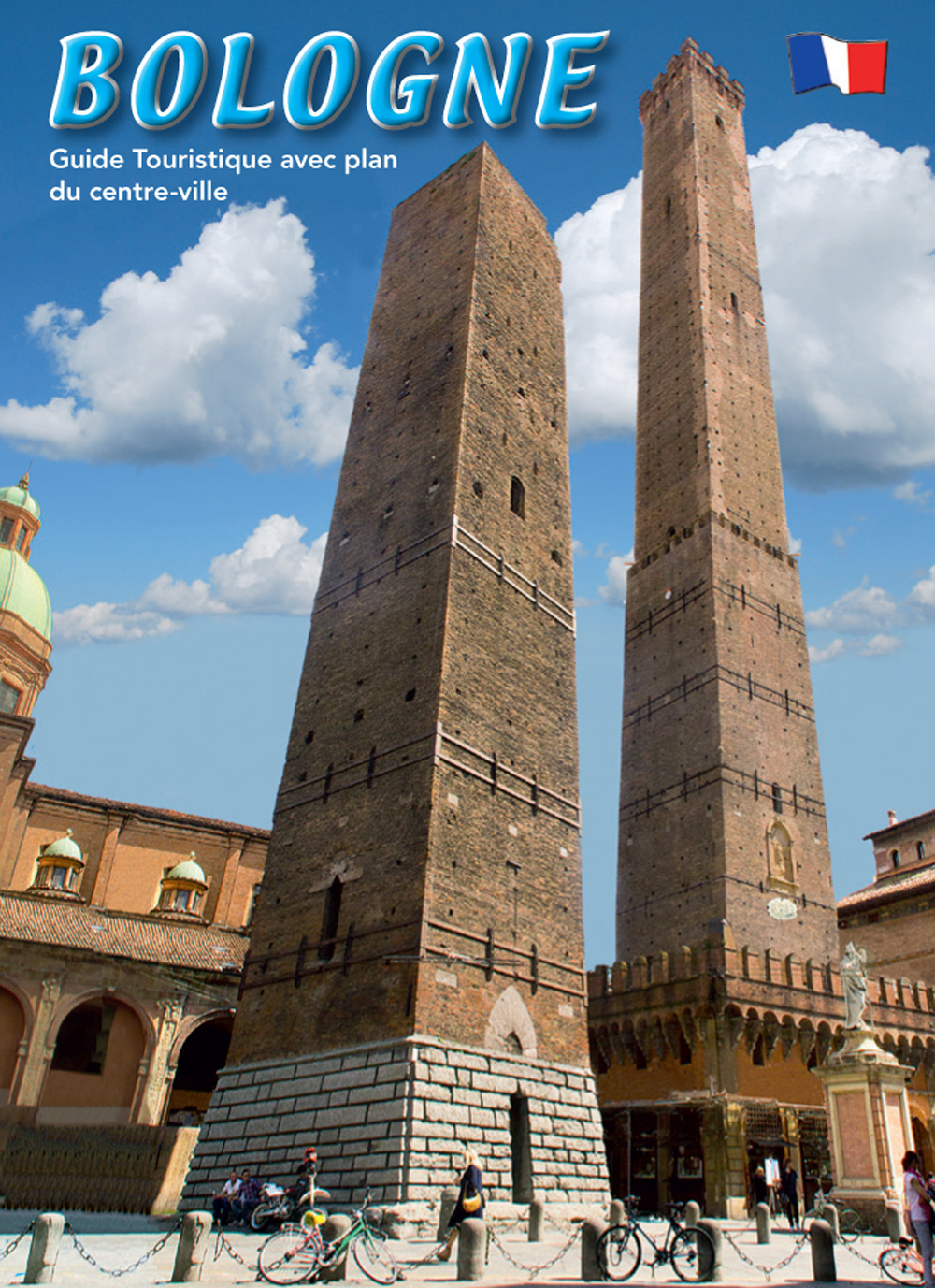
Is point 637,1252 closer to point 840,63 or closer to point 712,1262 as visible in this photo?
point 712,1262

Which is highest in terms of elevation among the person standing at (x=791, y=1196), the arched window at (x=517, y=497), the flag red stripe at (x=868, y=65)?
the flag red stripe at (x=868, y=65)

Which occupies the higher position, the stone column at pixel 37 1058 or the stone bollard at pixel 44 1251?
the stone column at pixel 37 1058

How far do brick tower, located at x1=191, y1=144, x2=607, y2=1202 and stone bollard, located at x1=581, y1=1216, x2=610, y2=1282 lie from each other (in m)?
4.08

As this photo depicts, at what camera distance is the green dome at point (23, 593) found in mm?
41688

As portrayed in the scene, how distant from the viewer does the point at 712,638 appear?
2595cm

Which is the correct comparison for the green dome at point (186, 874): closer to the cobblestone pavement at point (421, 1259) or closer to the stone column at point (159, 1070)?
the stone column at point (159, 1070)

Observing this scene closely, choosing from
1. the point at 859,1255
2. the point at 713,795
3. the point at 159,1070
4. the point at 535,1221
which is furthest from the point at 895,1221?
the point at 159,1070

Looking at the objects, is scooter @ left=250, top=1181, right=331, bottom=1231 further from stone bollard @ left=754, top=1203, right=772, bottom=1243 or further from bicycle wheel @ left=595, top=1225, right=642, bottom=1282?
stone bollard @ left=754, top=1203, right=772, bottom=1243

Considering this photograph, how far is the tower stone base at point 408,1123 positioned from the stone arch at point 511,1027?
19cm

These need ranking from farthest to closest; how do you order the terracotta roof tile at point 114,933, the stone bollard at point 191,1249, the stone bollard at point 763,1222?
the terracotta roof tile at point 114,933 → the stone bollard at point 763,1222 → the stone bollard at point 191,1249

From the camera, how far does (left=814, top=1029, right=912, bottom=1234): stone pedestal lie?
13.9 m

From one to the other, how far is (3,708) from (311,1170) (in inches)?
1273

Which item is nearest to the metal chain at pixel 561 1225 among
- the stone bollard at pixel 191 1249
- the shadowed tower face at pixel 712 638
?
the stone bollard at pixel 191 1249

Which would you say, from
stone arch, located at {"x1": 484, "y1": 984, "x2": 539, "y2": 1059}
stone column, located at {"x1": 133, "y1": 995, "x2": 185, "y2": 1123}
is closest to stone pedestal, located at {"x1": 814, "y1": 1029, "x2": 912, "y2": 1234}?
stone arch, located at {"x1": 484, "y1": 984, "x2": 539, "y2": 1059}
